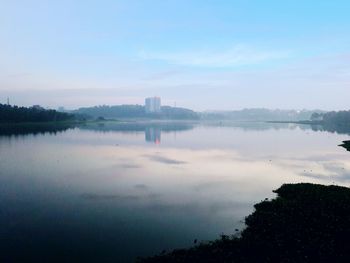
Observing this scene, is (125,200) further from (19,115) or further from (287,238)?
(19,115)

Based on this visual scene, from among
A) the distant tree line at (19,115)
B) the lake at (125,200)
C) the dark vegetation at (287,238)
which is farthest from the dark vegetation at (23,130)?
the dark vegetation at (287,238)

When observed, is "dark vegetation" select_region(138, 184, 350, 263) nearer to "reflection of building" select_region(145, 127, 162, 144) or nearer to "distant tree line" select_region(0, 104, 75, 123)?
"reflection of building" select_region(145, 127, 162, 144)

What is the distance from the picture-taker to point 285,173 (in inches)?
1914

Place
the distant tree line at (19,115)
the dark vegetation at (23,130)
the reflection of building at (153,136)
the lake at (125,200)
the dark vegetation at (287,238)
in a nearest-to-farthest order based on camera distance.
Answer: the dark vegetation at (287,238) → the lake at (125,200) → the reflection of building at (153,136) → the dark vegetation at (23,130) → the distant tree line at (19,115)

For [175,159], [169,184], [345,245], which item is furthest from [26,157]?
[345,245]

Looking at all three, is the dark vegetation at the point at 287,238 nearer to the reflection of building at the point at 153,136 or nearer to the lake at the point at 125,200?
the lake at the point at 125,200

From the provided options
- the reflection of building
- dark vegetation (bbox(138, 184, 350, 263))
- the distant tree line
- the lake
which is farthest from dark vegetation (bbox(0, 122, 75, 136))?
dark vegetation (bbox(138, 184, 350, 263))

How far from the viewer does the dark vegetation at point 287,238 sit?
19.3 metres

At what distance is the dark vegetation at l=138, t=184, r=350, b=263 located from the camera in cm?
1931

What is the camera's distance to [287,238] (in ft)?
71.7

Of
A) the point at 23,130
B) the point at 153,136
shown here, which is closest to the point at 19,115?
the point at 23,130

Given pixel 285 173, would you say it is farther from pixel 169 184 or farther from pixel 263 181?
pixel 169 184

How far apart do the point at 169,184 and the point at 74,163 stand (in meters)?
23.8

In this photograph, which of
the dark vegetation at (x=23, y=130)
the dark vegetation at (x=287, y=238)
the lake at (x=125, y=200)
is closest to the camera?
the dark vegetation at (x=287, y=238)
